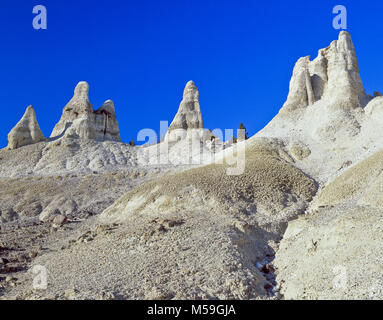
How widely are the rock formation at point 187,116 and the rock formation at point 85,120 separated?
9833mm

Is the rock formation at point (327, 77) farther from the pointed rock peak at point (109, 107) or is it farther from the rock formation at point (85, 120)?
the pointed rock peak at point (109, 107)

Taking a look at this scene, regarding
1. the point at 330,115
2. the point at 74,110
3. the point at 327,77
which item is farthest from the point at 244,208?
the point at 74,110

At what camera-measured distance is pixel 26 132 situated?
5116cm

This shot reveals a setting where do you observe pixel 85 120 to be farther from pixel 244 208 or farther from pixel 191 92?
pixel 244 208

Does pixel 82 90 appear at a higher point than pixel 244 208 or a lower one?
higher

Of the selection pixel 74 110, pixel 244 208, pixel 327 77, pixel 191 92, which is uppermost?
pixel 191 92

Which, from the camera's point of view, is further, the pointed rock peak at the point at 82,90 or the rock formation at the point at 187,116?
the pointed rock peak at the point at 82,90

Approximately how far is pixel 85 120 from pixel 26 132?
8124 millimetres

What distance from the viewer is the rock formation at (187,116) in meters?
53.4

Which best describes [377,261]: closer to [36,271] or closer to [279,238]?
[279,238]

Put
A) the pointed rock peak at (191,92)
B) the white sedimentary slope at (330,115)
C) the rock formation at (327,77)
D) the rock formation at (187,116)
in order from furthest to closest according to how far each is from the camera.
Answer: the pointed rock peak at (191,92) < the rock formation at (187,116) < the rock formation at (327,77) < the white sedimentary slope at (330,115)

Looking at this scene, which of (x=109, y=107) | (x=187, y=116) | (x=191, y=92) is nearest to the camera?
(x=187, y=116)

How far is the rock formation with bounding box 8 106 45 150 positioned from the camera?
50125mm

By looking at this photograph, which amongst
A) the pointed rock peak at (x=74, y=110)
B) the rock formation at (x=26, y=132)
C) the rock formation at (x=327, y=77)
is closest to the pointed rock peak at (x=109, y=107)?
the pointed rock peak at (x=74, y=110)
